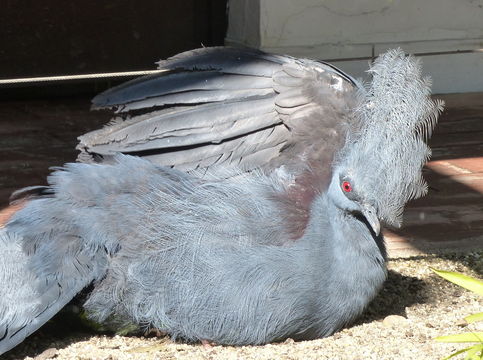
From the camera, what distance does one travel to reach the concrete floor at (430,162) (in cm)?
439

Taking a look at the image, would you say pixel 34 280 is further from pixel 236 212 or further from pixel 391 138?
pixel 391 138

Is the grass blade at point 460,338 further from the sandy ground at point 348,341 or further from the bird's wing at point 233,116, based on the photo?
the bird's wing at point 233,116

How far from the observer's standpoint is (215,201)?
3.15m

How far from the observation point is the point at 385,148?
2979mm

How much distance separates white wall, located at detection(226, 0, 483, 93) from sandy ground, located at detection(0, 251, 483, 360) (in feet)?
11.1

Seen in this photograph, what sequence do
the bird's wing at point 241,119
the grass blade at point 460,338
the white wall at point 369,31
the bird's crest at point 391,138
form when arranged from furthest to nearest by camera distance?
1. the white wall at point 369,31
2. the bird's wing at point 241,119
3. the bird's crest at point 391,138
4. the grass blade at point 460,338

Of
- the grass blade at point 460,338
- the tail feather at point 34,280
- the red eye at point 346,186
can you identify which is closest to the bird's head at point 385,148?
the red eye at point 346,186

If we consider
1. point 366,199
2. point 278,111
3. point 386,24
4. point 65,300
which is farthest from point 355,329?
point 386,24

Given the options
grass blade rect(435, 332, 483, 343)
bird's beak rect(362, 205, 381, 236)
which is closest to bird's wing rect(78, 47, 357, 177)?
bird's beak rect(362, 205, 381, 236)

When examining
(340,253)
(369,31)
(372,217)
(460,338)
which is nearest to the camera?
(460,338)

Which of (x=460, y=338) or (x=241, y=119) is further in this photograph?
(x=241, y=119)

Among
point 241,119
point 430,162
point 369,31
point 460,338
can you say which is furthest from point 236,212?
point 369,31

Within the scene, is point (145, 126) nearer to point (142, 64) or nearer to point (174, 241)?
point (174, 241)

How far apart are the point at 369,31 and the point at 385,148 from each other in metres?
4.05
